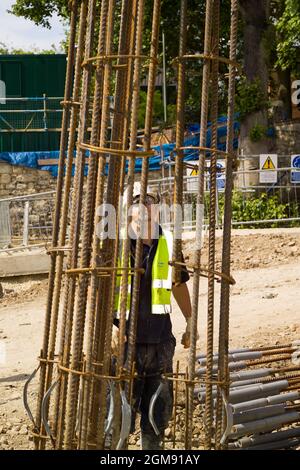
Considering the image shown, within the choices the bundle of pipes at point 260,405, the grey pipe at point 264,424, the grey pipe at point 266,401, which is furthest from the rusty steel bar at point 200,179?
the grey pipe at point 266,401

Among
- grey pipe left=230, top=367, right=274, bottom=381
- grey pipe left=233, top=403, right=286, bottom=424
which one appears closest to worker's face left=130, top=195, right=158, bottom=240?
grey pipe left=233, top=403, right=286, bottom=424

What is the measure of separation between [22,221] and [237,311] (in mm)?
6873

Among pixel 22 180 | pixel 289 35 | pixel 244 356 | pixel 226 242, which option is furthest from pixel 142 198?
pixel 22 180

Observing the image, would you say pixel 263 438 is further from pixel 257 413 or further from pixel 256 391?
pixel 256 391

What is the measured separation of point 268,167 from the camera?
69.2ft

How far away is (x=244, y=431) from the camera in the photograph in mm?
6980

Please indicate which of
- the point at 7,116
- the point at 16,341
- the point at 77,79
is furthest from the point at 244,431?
the point at 7,116

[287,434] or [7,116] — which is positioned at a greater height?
[7,116]

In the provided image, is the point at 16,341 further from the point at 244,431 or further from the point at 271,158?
the point at 271,158

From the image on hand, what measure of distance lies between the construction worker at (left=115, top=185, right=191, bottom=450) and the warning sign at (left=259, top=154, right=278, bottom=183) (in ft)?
49.0

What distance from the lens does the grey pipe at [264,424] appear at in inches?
273

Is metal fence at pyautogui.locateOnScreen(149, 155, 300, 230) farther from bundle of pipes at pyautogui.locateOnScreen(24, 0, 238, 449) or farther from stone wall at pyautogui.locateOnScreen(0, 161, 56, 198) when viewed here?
bundle of pipes at pyautogui.locateOnScreen(24, 0, 238, 449)

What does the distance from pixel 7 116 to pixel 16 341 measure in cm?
1883

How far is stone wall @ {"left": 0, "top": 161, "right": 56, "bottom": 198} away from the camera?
91.4ft
